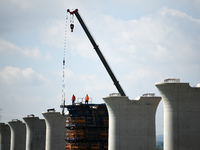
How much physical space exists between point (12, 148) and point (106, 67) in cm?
4397

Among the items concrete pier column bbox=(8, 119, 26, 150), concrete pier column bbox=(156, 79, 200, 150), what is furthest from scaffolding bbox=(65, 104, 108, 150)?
concrete pier column bbox=(8, 119, 26, 150)

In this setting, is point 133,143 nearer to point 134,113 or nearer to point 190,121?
point 134,113

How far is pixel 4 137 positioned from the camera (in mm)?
99812

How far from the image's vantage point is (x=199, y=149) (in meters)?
36.7

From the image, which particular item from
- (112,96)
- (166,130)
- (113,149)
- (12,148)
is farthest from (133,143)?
(12,148)

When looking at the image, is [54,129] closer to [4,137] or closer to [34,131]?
[34,131]

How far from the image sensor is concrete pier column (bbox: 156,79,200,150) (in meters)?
36.3

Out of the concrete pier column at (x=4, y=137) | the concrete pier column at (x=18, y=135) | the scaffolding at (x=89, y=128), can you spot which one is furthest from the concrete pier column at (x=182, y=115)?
the concrete pier column at (x=4, y=137)

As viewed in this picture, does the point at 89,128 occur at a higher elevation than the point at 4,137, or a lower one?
higher

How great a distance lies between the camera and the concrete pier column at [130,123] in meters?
47.9

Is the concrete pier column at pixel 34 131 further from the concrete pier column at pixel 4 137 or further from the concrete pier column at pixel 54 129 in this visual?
the concrete pier column at pixel 4 137

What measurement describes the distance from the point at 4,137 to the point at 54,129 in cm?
3806

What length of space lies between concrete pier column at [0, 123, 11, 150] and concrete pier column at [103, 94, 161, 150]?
60.0m

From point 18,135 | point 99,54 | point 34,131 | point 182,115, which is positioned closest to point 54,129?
point 34,131
